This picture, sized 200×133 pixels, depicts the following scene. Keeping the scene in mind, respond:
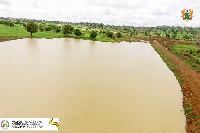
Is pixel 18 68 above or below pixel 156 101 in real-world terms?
above

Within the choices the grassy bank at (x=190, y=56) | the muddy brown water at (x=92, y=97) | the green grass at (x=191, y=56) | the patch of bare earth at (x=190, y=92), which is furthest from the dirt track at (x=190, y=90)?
the grassy bank at (x=190, y=56)

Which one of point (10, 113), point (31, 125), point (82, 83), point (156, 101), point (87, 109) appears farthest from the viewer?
point (82, 83)

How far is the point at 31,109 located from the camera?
14.6 metres

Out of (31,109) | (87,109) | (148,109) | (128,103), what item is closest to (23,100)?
(31,109)

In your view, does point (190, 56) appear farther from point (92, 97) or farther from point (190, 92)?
point (92, 97)

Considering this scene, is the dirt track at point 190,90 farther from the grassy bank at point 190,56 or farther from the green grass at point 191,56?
the grassy bank at point 190,56

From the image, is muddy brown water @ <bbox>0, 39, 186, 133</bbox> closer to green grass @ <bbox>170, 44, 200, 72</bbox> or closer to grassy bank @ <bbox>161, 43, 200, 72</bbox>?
green grass @ <bbox>170, 44, 200, 72</bbox>

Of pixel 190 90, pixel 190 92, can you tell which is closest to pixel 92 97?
pixel 190 92

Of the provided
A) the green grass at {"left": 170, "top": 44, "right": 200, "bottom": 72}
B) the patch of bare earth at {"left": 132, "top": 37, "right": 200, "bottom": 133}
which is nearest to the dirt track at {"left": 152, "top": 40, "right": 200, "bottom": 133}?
the patch of bare earth at {"left": 132, "top": 37, "right": 200, "bottom": 133}

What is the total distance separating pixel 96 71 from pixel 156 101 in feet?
35.3

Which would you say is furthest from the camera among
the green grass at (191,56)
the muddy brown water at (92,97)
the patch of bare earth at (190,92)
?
the green grass at (191,56)

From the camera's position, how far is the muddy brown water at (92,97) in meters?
13.7

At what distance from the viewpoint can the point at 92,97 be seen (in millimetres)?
17797

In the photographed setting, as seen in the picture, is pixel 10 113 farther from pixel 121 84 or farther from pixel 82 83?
pixel 121 84
